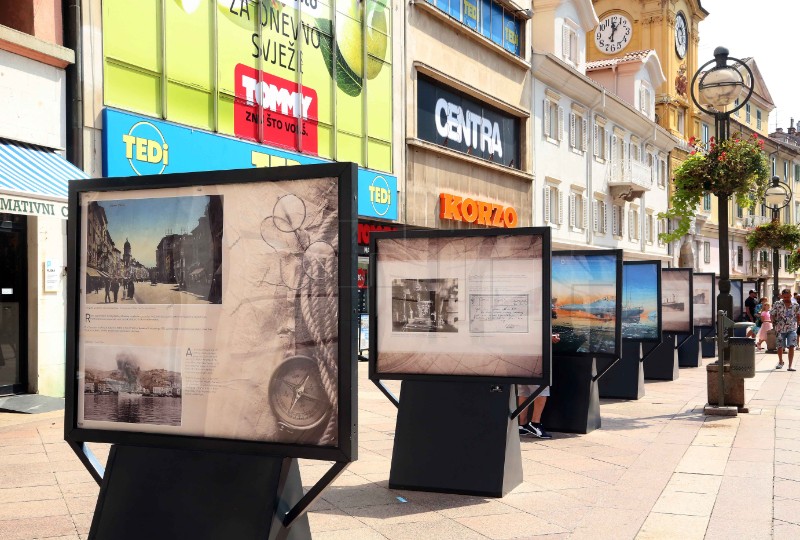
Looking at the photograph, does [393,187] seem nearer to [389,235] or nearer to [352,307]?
[389,235]

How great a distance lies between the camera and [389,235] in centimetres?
684

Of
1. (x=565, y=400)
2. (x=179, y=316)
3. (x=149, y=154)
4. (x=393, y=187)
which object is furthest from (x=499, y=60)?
(x=179, y=316)

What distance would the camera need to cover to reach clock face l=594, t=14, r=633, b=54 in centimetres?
4769

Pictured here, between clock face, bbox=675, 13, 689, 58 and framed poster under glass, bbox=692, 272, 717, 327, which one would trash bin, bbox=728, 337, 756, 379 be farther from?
clock face, bbox=675, 13, 689, 58

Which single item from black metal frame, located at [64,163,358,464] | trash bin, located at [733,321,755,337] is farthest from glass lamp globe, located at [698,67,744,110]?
black metal frame, located at [64,163,358,464]

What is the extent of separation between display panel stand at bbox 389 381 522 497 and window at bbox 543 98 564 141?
2643 cm

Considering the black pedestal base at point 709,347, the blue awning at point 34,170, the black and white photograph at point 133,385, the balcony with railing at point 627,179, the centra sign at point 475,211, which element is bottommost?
the black pedestal base at point 709,347

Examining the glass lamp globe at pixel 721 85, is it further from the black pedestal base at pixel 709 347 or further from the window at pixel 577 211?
the window at pixel 577 211

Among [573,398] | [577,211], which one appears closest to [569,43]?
[577,211]

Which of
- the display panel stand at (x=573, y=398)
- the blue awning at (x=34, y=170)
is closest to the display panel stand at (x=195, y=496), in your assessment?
the display panel stand at (x=573, y=398)

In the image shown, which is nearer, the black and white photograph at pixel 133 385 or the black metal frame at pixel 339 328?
the black metal frame at pixel 339 328

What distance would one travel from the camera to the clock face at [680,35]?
161 ft

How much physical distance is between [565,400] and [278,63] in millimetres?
10597

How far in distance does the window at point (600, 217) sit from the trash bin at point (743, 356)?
85.8ft
